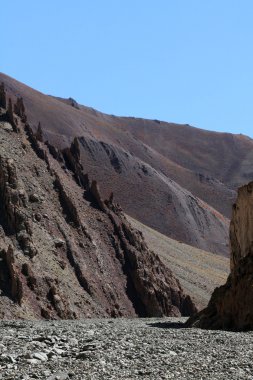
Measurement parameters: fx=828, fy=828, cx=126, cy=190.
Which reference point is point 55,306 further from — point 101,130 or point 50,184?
point 101,130

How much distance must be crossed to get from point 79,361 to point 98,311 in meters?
36.1

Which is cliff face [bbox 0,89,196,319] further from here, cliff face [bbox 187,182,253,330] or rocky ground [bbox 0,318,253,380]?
rocky ground [bbox 0,318,253,380]

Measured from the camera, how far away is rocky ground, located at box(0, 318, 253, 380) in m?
18.2

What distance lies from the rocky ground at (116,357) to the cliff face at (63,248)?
22566 mm

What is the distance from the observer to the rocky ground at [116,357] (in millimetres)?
18234

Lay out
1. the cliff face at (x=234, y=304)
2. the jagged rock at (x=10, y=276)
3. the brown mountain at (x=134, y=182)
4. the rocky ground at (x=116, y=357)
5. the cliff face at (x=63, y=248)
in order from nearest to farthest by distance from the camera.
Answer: the rocky ground at (x=116, y=357), the cliff face at (x=234, y=304), the jagged rock at (x=10, y=276), the cliff face at (x=63, y=248), the brown mountain at (x=134, y=182)

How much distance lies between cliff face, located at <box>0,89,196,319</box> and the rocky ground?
888 inches

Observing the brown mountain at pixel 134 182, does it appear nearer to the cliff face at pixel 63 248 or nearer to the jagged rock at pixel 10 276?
the cliff face at pixel 63 248

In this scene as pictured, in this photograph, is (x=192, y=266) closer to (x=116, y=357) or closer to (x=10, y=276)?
(x=10, y=276)

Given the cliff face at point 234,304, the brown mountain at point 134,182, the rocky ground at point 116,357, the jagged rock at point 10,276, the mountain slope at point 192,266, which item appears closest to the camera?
the rocky ground at point 116,357

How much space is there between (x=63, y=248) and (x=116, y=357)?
38181mm

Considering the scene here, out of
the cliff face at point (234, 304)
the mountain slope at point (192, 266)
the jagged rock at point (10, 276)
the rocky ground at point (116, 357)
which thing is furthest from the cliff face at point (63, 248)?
the rocky ground at point (116, 357)

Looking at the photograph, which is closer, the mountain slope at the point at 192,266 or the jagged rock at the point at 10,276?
the jagged rock at the point at 10,276

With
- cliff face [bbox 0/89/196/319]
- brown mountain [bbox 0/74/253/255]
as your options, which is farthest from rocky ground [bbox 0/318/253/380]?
brown mountain [bbox 0/74/253/255]
